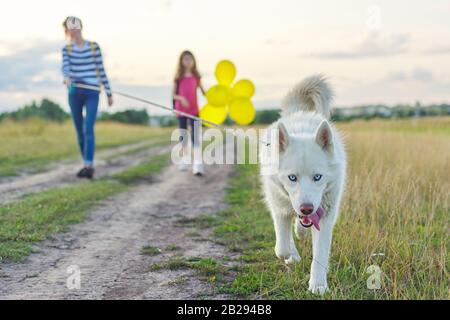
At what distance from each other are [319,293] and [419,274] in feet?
2.98

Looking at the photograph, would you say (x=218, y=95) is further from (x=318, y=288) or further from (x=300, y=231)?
(x=318, y=288)

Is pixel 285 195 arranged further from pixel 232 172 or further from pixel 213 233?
pixel 232 172

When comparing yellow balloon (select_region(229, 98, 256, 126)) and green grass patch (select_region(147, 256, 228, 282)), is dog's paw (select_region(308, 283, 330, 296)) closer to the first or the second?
green grass patch (select_region(147, 256, 228, 282))

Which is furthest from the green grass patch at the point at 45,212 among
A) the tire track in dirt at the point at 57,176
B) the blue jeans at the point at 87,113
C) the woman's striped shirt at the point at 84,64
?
the woman's striped shirt at the point at 84,64

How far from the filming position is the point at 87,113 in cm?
923

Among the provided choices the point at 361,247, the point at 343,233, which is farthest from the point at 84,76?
the point at 361,247

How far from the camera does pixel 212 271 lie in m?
4.32

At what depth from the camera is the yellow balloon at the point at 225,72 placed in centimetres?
866

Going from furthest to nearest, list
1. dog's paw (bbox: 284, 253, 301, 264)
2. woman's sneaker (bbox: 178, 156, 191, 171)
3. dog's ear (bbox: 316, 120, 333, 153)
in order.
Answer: woman's sneaker (bbox: 178, 156, 191, 171), dog's paw (bbox: 284, 253, 301, 264), dog's ear (bbox: 316, 120, 333, 153)

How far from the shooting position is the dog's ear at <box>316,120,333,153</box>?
3.86 m

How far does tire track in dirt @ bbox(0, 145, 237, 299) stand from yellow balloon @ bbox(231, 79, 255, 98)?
1.68m

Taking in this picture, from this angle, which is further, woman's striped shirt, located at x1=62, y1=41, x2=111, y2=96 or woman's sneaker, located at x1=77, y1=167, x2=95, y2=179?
woman's sneaker, located at x1=77, y1=167, x2=95, y2=179

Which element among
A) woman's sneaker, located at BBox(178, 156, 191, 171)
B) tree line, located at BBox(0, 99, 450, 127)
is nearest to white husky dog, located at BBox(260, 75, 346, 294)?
woman's sneaker, located at BBox(178, 156, 191, 171)
